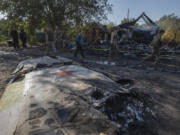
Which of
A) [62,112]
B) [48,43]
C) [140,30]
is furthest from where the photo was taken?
[140,30]

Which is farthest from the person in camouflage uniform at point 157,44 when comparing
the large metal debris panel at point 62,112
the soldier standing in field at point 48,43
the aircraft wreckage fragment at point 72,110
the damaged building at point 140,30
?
the damaged building at point 140,30

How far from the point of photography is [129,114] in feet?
5.98

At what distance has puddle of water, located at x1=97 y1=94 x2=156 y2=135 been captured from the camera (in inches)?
66.4

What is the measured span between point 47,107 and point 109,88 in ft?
2.93

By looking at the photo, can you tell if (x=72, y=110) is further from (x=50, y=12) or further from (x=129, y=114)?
(x=50, y=12)

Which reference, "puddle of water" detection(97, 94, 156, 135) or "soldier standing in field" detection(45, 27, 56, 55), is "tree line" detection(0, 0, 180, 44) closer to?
"soldier standing in field" detection(45, 27, 56, 55)

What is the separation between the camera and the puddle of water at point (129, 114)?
5.54ft

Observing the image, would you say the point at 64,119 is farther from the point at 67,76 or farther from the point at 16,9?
the point at 16,9

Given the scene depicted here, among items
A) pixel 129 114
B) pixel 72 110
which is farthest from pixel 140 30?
pixel 72 110

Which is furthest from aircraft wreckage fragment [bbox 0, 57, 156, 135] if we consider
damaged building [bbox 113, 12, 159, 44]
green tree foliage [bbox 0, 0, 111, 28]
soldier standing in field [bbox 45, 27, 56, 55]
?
damaged building [bbox 113, 12, 159, 44]

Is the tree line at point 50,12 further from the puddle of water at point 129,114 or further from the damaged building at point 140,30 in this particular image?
the puddle of water at point 129,114

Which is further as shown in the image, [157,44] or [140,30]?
[140,30]

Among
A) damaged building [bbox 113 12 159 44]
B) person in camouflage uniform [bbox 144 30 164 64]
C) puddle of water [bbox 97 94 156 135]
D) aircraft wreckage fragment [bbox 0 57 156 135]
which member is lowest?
puddle of water [bbox 97 94 156 135]

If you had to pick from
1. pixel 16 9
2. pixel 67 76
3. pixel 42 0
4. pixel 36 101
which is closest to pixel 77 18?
pixel 42 0
